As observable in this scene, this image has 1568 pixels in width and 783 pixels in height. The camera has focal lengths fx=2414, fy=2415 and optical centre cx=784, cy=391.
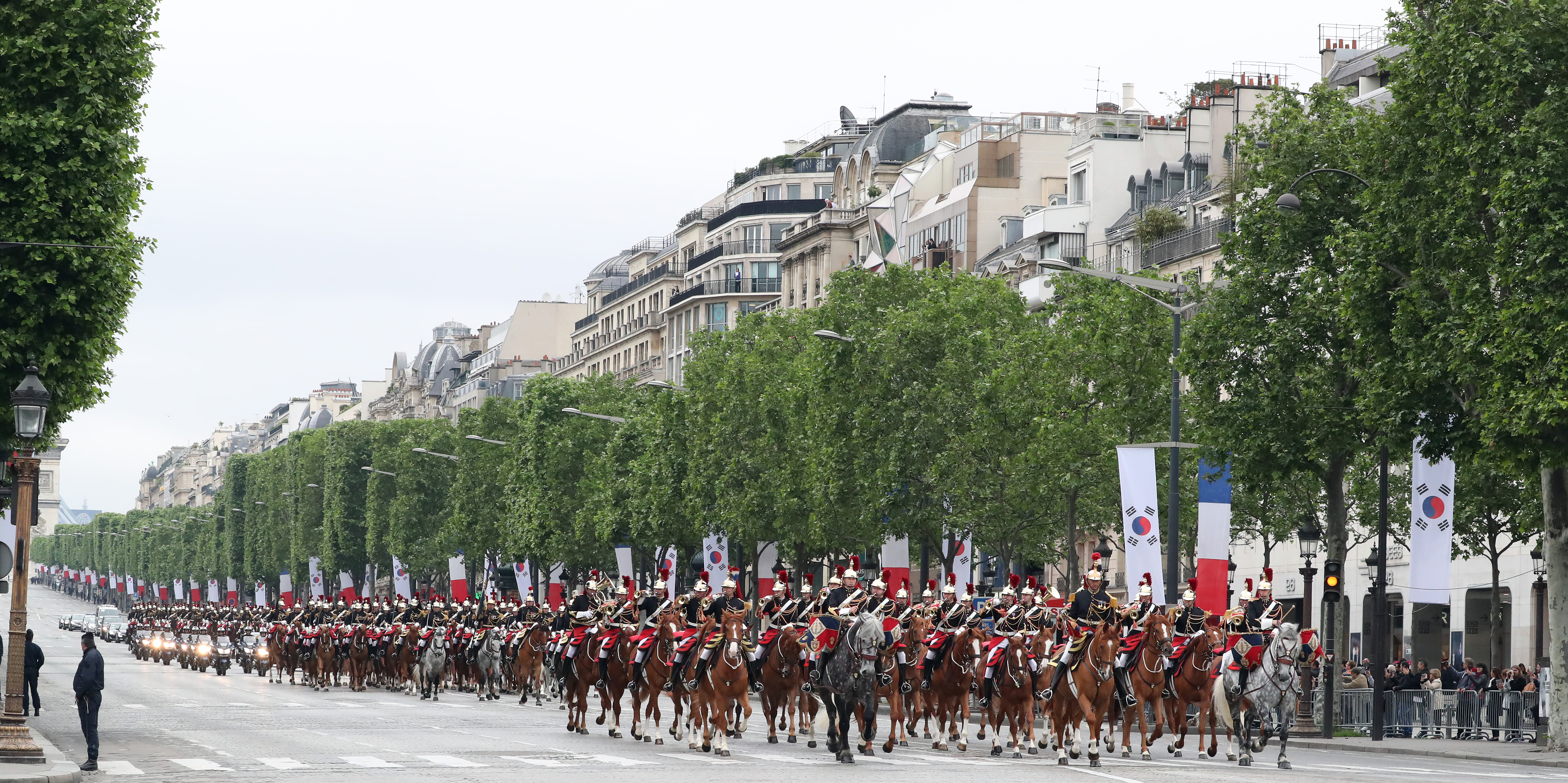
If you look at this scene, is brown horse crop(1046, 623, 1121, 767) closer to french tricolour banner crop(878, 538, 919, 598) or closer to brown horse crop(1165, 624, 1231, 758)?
brown horse crop(1165, 624, 1231, 758)

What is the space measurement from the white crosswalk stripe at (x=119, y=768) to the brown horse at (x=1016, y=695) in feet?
37.0

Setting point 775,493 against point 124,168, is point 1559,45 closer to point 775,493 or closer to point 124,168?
point 124,168

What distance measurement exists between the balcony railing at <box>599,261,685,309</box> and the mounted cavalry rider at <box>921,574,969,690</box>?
384 ft

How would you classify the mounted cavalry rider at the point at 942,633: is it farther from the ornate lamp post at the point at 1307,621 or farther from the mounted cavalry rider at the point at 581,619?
the mounted cavalry rider at the point at 581,619

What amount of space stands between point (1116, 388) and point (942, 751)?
22.4 metres

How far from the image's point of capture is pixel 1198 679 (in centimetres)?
3225

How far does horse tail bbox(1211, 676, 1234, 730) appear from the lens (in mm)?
31625

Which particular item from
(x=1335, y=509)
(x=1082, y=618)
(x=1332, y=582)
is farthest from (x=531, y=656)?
(x=1082, y=618)

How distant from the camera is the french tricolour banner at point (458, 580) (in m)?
92.9

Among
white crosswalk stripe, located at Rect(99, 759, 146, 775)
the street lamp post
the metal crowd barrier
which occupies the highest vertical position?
the street lamp post

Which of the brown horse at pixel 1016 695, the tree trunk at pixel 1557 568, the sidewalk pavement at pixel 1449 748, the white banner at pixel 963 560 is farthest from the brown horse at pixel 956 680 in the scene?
the white banner at pixel 963 560

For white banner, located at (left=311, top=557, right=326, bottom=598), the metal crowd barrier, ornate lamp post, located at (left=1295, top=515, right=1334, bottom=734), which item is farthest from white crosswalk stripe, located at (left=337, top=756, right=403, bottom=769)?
white banner, located at (left=311, top=557, right=326, bottom=598)

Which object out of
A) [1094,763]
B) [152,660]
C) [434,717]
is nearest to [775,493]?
[434,717]

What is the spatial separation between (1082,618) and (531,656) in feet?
73.4
